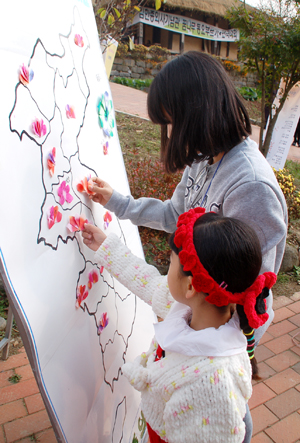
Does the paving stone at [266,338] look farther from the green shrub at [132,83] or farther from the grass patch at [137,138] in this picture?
the green shrub at [132,83]

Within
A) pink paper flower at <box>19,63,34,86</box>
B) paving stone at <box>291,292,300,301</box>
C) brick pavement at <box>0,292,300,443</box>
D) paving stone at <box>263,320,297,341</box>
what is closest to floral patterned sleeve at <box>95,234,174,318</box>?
pink paper flower at <box>19,63,34,86</box>

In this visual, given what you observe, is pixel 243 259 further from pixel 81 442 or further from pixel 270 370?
pixel 270 370

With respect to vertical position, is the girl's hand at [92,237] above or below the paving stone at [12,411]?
above

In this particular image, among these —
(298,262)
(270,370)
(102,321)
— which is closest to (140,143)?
(298,262)

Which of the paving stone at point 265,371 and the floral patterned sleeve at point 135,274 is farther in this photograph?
the paving stone at point 265,371

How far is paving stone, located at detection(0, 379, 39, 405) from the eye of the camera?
190cm

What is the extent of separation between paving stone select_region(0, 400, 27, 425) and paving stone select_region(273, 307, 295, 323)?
1.83 metres

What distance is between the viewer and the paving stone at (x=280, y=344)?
2.46 metres

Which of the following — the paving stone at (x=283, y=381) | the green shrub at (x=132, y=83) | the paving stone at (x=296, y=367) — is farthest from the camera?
the green shrub at (x=132, y=83)

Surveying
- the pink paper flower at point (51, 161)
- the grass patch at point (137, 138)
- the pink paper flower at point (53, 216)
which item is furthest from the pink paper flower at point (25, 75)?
the grass patch at point (137, 138)

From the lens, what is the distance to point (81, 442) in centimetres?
98

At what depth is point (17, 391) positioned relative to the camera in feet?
6.37

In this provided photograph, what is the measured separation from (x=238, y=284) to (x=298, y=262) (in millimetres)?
3032

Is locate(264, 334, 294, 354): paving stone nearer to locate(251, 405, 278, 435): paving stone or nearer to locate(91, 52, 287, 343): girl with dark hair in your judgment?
locate(251, 405, 278, 435): paving stone
